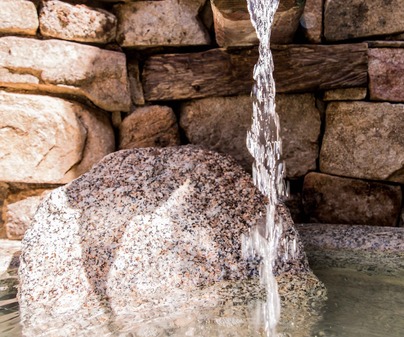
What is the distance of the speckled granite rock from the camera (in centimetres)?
171

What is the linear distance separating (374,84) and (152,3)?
Result: 124 centimetres

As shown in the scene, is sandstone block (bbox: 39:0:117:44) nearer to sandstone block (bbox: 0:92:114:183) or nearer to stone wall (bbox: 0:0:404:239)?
stone wall (bbox: 0:0:404:239)

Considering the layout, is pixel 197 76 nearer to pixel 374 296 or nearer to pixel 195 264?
pixel 195 264

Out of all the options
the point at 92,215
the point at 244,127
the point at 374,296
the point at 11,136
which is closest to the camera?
the point at 374,296

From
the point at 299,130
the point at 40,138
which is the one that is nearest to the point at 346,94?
the point at 299,130

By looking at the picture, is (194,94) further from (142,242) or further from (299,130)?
(142,242)

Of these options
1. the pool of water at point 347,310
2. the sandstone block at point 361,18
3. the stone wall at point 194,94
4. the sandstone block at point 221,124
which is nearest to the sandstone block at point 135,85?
the stone wall at point 194,94

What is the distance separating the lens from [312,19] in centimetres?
252

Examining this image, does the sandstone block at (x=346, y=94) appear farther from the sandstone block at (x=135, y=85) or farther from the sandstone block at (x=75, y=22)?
the sandstone block at (x=75, y=22)

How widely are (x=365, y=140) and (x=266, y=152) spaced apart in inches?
20.5

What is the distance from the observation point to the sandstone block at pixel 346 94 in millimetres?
2529

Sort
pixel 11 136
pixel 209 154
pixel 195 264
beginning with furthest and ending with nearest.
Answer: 1. pixel 11 136
2. pixel 209 154
3. pixel 195 264

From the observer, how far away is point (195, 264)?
1861mm

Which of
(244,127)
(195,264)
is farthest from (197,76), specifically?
(195,264)
